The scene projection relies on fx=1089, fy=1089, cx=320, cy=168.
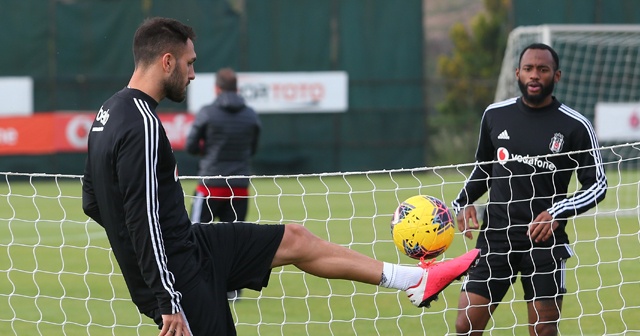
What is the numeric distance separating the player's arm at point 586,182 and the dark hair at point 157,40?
7.84 ft

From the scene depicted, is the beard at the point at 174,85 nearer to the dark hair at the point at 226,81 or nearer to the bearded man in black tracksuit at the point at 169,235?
the bearded man in black tracksuit at the point at 169,235

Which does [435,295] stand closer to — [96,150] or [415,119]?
[96,150]

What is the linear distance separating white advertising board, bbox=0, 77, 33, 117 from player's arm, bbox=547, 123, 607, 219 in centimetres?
1966

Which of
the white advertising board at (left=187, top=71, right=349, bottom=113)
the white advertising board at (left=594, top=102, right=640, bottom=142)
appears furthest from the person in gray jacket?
the white advertising board at (left=187, top=71, right=349, bottom=113)

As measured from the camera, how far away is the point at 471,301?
6465mm

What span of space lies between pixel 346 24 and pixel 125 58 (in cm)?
517

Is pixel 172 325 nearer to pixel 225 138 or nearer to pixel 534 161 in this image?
pixel 534 161

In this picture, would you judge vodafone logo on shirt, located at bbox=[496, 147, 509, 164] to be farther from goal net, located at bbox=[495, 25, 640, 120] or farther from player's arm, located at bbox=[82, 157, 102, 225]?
goal net, located at bbox=[495, 25, 640, 120]

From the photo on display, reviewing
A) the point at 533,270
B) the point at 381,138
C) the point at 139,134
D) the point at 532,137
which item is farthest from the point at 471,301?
the point at 381,138

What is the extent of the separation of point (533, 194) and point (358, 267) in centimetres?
130

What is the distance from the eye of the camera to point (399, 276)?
582cm

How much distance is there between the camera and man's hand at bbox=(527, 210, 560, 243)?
6215 millimetres

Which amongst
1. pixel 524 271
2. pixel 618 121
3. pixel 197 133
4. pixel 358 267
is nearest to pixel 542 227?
pixel 524 271

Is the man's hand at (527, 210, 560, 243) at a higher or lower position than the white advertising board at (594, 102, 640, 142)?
higher
